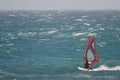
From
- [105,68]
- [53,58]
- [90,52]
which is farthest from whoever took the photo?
[53,58]

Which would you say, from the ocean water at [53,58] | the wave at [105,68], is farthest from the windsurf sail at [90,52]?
the wave at [105,68]

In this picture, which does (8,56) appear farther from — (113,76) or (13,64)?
(113,76)

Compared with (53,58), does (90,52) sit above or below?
above

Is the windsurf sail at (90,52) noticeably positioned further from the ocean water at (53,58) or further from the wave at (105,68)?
the wave at (105,68)

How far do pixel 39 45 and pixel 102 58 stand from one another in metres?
31.1

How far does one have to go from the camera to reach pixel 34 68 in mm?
88688

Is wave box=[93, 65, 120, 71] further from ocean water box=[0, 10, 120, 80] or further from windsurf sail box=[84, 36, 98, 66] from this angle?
windsurf sail box=[84, 36, 98, 66]

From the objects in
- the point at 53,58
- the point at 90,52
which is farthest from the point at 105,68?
the point at 53,58

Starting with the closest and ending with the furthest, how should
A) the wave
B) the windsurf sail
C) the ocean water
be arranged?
1. the ocean water
2. the windsurf sail
3. the wave

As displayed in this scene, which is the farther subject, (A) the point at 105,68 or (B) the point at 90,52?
(A) the point at 105,68

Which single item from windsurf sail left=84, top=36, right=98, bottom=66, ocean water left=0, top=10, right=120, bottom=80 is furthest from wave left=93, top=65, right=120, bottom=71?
windsurf sail left=84, top=36, right=98, bottom=66

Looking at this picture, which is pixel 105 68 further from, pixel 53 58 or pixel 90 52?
pixel 53 58

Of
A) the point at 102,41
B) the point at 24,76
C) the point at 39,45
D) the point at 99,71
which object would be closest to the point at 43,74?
the point at 24,76

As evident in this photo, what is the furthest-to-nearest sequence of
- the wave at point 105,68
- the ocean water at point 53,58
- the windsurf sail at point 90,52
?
the wave at point 105,68 < the windsurf sail at point 90,52 < the ocean water at point 53,58
